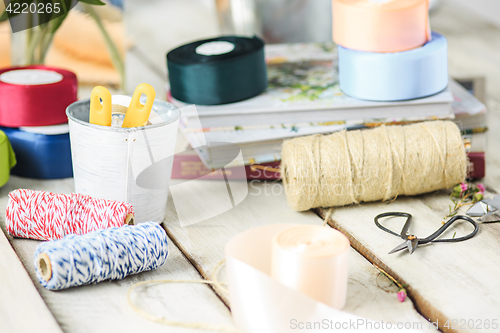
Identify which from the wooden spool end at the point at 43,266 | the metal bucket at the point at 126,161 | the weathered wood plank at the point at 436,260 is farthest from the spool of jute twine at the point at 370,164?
the wooden spool end at the point at 43,266

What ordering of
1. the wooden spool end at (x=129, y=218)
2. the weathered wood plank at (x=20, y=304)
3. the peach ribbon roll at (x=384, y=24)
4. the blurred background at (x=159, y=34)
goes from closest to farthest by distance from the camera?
1. the weathered wood plank at (x=20, y=304)
2. the wooden spool end at (x=129, y=218)
3. the peach ribbon roll at (x=384, y=24)
4. the blurred background at (x=159, y=34)

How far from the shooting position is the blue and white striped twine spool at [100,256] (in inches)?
17.0

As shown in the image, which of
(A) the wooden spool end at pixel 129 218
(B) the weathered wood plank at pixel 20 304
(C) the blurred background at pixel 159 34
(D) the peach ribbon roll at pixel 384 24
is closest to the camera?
(B) the weathered wood plank at pixel 20 304

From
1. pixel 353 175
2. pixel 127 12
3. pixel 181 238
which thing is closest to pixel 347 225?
pixel 353 175

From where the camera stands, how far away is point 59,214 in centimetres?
51

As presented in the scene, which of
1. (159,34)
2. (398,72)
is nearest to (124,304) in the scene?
(398,72)

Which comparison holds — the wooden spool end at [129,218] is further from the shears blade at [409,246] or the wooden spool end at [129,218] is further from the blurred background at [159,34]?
the blurred background at [159,34]

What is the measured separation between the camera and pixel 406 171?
58cm

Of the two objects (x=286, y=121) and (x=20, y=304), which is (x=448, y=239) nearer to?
(x=286, y=121)

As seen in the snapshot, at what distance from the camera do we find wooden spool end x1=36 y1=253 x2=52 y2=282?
43cm

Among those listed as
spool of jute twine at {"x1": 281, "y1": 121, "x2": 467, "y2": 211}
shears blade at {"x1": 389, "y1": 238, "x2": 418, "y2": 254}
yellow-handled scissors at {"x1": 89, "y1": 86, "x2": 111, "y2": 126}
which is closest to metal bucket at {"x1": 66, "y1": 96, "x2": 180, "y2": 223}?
yellow-handled scissors at {"x1": 89, "y1": 86, "x2": 111, "y2": 126}

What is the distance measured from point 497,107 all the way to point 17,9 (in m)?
0.75

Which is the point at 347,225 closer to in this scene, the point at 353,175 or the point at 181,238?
the point at 353,175

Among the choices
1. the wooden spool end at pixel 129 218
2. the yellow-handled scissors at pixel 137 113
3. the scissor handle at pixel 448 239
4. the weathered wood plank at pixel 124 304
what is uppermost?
the yellow-handled scissors at pixel 137 113
